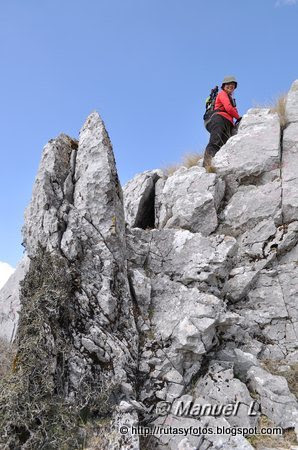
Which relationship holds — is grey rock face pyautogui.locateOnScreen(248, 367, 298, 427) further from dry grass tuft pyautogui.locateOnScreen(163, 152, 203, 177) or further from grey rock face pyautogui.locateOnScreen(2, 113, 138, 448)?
Answer: dry grass tuft pyautogui.locateOnScreen(163, 152, 203, 177)

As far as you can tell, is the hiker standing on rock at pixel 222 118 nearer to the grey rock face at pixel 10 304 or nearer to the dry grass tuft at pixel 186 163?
the dry grass tuft at pixel 186 163

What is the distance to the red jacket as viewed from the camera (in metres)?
12.5

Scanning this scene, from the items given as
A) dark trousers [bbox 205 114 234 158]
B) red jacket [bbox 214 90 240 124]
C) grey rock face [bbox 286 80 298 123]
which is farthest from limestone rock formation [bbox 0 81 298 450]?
red jacket [bbox 214 90 240 124]

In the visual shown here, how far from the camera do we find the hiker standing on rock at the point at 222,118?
12227 millimetres

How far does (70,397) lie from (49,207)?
3.82 metres

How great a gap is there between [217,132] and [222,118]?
0.56 metres

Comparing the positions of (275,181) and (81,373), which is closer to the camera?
(81,373)

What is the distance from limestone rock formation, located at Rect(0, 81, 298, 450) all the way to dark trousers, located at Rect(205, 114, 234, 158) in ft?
3.62

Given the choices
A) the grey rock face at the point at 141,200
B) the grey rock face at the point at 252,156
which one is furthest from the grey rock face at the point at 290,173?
the grey rock face at the point at 141,200

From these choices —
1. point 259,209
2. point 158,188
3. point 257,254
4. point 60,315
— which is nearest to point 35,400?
point 60,315

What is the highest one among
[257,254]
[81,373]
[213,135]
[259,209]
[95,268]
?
[213,135]

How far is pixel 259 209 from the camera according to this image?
9.88 m

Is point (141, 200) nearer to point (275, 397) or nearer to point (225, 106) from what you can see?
point (225, 106)

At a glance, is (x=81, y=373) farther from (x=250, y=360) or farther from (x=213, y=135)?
(x=213, y=135)
